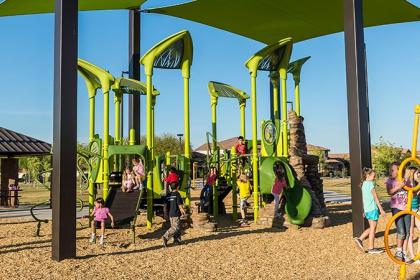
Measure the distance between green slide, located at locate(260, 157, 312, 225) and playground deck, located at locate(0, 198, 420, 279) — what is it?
498mm

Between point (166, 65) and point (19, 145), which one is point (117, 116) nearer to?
point (166, 65)

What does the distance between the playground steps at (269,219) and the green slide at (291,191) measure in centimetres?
27

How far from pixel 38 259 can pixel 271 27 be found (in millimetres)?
11980

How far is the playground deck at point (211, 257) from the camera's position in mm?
6227

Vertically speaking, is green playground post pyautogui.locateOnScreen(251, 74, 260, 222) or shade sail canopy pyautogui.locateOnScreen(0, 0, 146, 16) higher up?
shade sail canopy pyautogui.locateOnScreen(0, 0, 146, 16)

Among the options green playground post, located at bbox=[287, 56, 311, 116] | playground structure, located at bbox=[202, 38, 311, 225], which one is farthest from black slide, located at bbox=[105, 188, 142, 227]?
green playground post, located at bbox=[287, 56, 311, 116]

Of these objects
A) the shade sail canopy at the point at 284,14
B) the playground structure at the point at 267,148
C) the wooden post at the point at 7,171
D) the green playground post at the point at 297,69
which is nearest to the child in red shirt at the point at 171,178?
the playground structure at the point at 267,148

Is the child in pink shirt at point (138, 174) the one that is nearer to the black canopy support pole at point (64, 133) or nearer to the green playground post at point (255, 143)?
the green playground post at point (255, 143)

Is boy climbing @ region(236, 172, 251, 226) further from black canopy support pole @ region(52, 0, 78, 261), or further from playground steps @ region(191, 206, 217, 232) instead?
black canopy support pole @ region(52, 0, 78, 261)

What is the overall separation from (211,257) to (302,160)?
18.6ft

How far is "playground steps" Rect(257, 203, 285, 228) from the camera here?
36.1 ft

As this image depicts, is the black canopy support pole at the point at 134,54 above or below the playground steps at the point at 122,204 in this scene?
above

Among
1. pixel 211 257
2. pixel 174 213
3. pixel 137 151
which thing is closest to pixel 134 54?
pixel 137 151

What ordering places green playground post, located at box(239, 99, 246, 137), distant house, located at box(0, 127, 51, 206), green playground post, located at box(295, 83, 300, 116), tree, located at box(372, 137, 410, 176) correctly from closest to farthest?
green playground post, located at box(295, 83, 300, 116)
green playground post, located at box(239, 99, 246, 137)
distant house, located at box(0, 127, 51, 206)
tree, located at box(372, 137, 410, 176)
